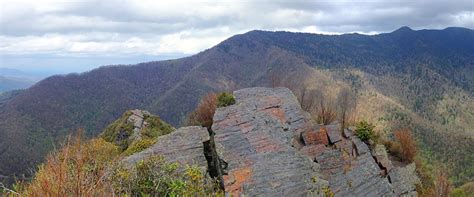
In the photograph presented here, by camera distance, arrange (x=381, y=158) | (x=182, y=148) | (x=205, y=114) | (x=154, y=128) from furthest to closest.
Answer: (x=154, y=128), (x=205, y=114), (x=381, y=158), (x=182, y=148)

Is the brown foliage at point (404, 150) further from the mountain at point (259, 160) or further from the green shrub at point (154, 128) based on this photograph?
the green shrub at point (154, 128)

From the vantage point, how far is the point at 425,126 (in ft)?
558

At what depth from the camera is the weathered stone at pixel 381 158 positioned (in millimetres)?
27122

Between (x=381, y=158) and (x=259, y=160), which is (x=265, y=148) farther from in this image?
(x=381, y=158)

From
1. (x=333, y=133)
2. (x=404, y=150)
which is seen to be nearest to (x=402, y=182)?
(x=333, y=133)

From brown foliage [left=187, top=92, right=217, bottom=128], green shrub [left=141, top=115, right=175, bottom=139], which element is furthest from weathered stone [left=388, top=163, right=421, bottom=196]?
green shrub [left=141, top=115, right=175, bottom=139]

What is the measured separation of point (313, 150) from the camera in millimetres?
25656

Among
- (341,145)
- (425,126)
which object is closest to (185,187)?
(341,145)

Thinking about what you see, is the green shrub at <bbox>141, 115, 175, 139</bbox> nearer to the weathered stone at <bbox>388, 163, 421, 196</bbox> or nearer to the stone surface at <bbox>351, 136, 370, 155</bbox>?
the stone surface at <bbox>351, 136, 370, 155</bbox>

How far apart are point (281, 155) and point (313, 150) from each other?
3369 millimetres

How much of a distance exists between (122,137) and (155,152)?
16193 millimetres

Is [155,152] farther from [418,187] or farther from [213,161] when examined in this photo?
[418,187]

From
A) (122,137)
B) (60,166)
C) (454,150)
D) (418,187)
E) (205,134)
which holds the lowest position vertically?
(454,150)

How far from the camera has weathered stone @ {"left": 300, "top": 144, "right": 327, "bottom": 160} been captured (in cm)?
2525
